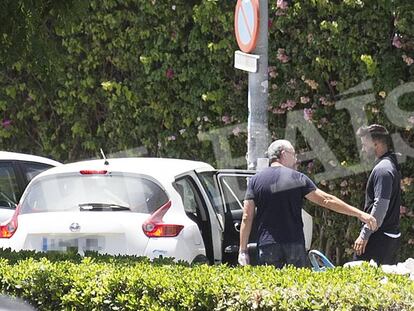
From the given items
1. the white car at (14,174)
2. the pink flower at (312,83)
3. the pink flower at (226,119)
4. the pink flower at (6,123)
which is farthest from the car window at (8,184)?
the pink flower at (6,123)

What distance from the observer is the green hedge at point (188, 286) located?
6.29 meters

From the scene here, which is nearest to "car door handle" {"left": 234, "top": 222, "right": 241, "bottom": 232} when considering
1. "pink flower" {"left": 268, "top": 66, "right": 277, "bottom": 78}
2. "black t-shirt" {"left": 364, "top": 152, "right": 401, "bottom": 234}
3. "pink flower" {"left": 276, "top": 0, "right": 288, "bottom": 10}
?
"black t-shirt" {"left": 364, "top": 152, "right": 401, "bottom": 234}

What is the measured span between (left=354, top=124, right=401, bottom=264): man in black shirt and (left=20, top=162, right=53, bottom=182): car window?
437cm

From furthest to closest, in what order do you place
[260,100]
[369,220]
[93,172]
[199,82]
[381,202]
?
1. [199,82]
2. [260,100]
3. [93,172]
4. [381,202]
5. [369,220]

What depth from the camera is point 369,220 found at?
9.16 m

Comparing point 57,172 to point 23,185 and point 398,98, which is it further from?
point 398,98

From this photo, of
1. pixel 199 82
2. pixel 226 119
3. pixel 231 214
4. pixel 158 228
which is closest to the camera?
pixel 158 228

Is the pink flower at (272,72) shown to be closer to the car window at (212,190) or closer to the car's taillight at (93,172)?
the car window at (212,190)

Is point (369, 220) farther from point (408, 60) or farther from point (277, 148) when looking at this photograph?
point (408, 60)

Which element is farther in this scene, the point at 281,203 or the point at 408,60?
the point at 408,60

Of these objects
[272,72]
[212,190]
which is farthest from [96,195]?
[272,72]

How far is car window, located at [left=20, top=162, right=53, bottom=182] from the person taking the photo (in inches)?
484

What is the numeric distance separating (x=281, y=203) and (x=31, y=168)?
473 cm

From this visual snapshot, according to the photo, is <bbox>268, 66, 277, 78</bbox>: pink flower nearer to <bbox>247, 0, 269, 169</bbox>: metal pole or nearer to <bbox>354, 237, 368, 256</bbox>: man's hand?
<bbox>247, 0, 269, 169</bbox>: metal pole
